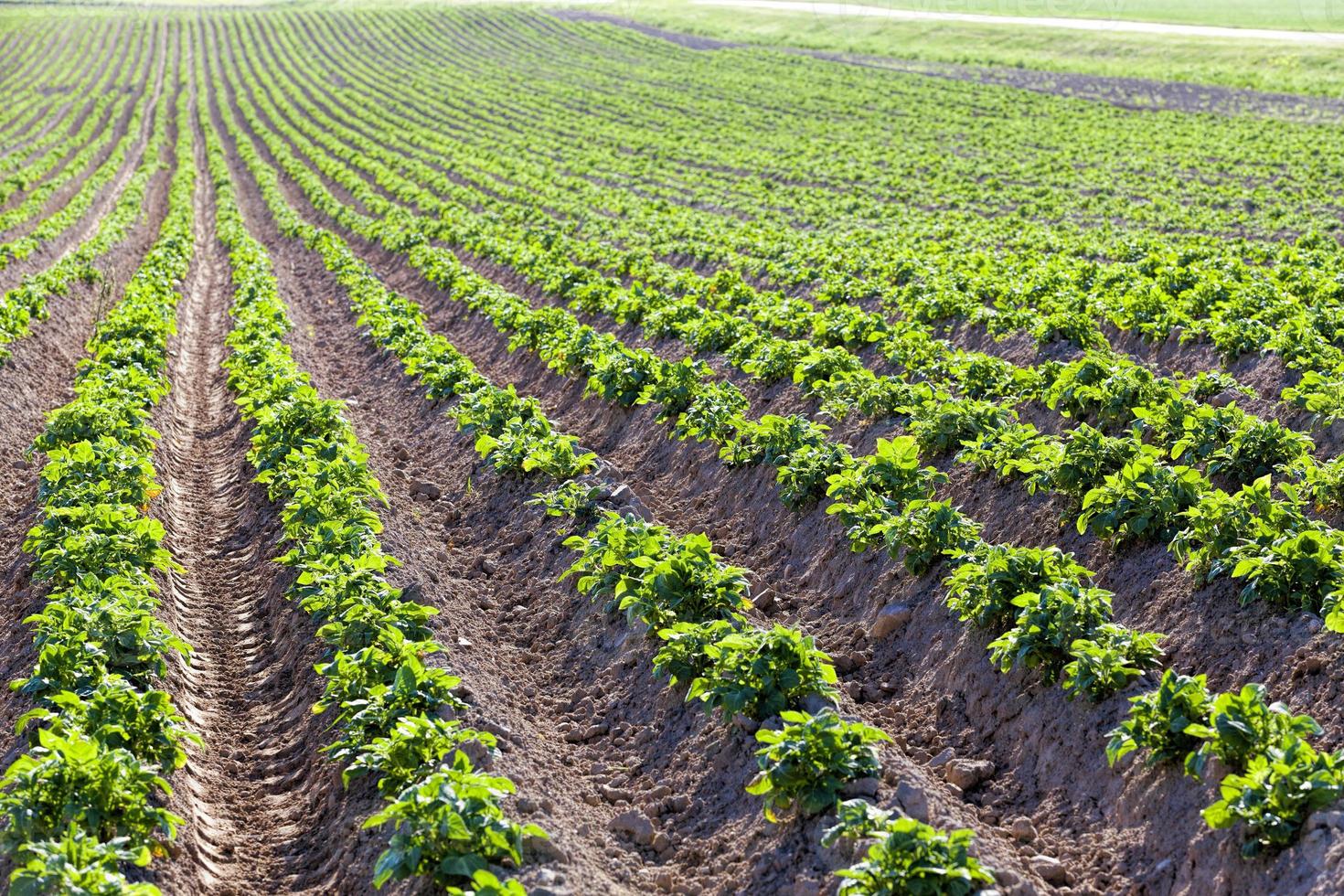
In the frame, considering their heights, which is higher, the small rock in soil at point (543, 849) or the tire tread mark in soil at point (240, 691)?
the small rock in soil at point (543, 849)

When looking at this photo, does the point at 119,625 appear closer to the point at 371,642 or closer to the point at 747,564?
the point at 371,642

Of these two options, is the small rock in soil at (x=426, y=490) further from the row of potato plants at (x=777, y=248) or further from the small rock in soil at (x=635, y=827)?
the row of potato plants at (x=777, y=248)

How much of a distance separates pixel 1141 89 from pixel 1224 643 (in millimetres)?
49541

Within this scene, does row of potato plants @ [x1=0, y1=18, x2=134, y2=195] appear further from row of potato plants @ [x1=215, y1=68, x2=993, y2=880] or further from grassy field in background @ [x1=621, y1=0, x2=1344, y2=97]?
grassy field in background @ [x1=621, y1=0, x2=1344, y2=97]

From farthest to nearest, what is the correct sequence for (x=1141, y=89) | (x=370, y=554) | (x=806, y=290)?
1. (x=1141, y=89)
2. (x=806, y=290)
3. (x=370, y=554)

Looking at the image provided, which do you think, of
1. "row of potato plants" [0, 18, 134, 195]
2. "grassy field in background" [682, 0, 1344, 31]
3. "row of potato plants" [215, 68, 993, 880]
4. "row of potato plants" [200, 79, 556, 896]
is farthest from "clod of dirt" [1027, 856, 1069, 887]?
"grassy field in background" [682, 0, 1344, 31]

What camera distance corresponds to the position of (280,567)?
32.3 ft

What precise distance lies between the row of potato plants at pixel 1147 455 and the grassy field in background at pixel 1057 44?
42871 mm

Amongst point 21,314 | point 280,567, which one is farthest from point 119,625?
point 21,314

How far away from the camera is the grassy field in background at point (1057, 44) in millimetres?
53406

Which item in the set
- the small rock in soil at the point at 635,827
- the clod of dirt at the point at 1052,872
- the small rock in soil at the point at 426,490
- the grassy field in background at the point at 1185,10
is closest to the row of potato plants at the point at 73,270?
the small rock in soil at the point at 426,490

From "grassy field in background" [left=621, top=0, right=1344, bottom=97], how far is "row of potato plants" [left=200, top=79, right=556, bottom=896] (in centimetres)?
4721

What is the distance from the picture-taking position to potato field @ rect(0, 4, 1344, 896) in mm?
6008

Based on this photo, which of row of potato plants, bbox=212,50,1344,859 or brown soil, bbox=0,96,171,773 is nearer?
row of potato plants, bbox=212,50,1344,859
